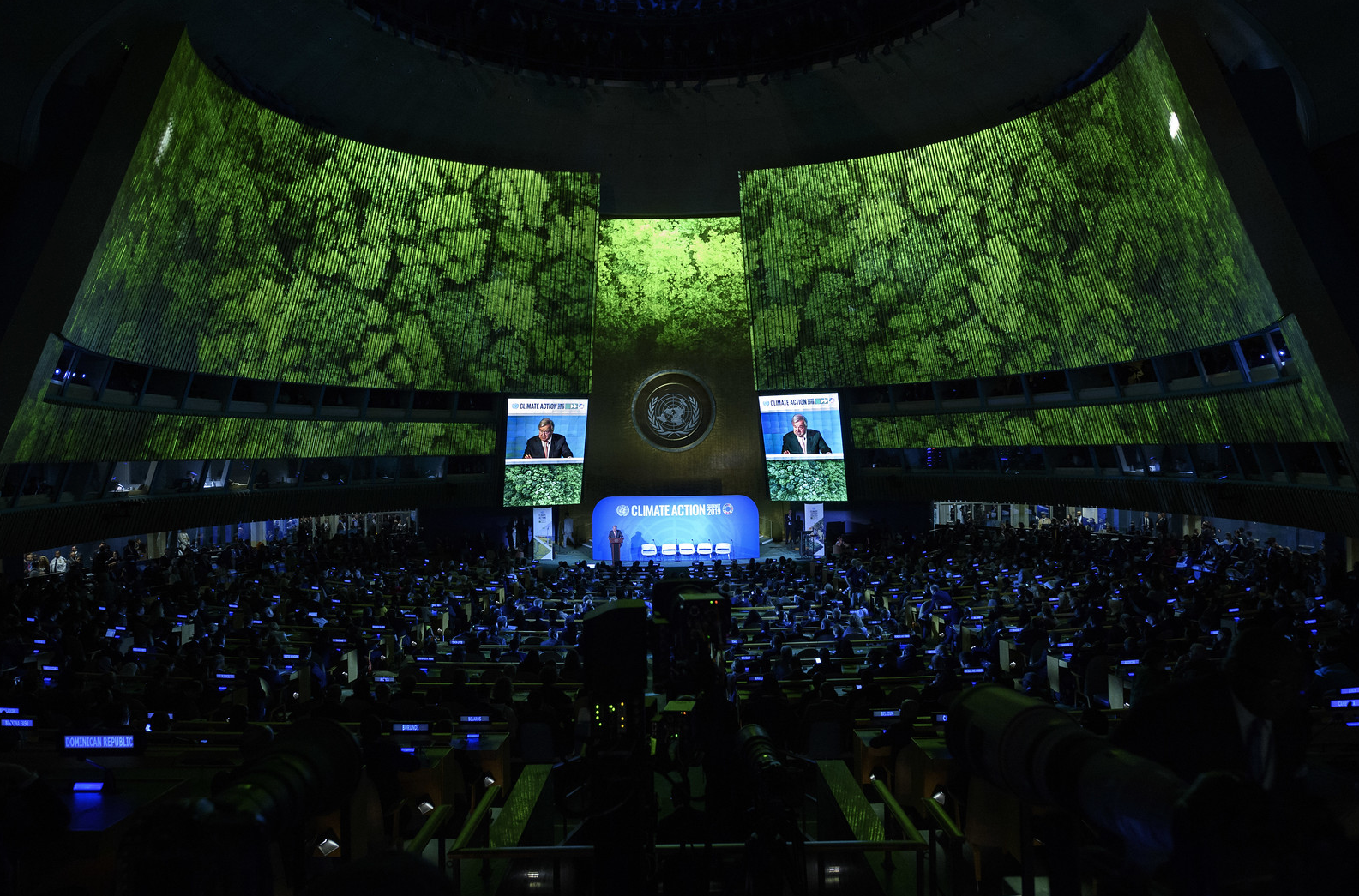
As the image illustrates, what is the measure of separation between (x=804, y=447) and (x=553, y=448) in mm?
6741

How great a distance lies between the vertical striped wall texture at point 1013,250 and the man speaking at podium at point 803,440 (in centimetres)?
106

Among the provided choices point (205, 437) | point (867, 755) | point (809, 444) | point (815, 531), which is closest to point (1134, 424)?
point (809, 444)

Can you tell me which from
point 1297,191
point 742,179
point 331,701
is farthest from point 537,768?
point 742,179

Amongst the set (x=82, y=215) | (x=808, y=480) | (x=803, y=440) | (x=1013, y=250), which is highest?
(x=1013, y=250)

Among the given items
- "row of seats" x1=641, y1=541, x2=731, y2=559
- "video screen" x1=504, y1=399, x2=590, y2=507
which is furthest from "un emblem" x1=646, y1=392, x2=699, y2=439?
"row of seats" x1=641, y1=541, x2=731, y2=559

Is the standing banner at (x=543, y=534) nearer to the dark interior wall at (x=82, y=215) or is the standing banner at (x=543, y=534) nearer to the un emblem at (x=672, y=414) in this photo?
the un emblem at (x=672, y=414)

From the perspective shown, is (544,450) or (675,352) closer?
(544,450)

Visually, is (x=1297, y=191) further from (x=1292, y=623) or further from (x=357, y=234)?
(x=357, y=234)

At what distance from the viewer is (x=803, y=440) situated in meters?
23.0

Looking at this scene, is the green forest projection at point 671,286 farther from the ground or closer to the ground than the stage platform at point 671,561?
farther from the ground

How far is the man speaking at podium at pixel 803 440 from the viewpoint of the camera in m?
22.9

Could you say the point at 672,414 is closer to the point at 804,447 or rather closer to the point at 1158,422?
the point at 804,447

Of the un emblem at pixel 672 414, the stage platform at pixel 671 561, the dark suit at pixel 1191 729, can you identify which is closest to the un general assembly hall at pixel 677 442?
the dark suit at pixel 1191 729

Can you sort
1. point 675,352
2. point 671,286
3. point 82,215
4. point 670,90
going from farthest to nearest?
point 675,352 → point 671,286 → point 670,90 → point 82,215
